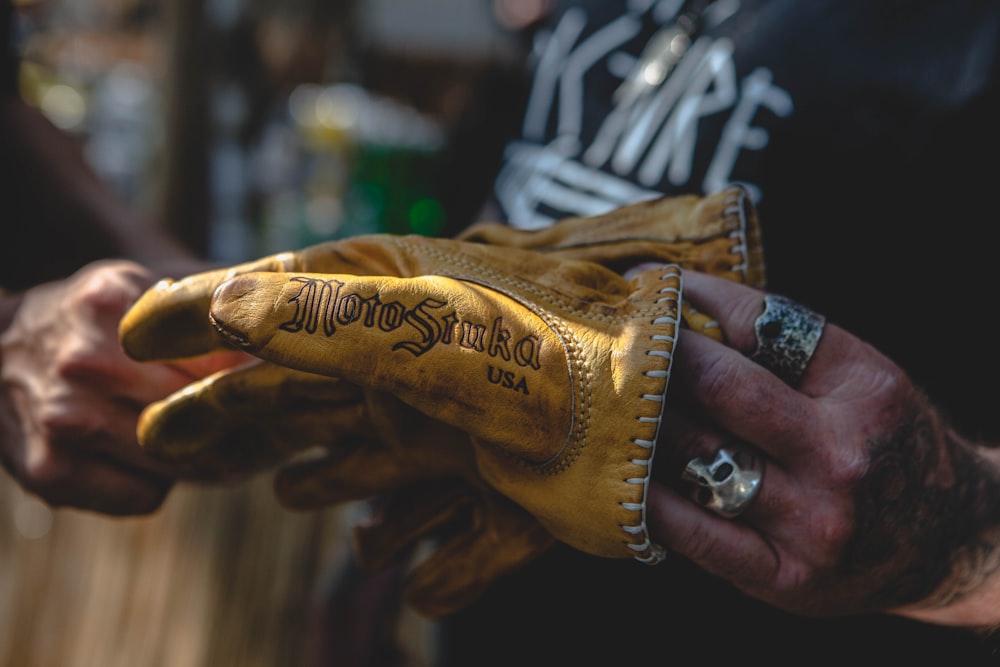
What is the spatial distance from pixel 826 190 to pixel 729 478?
58 centimetres

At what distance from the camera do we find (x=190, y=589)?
8.41ft

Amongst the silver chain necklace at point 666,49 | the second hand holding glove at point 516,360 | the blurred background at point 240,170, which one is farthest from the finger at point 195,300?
the blurred background at point 240,170

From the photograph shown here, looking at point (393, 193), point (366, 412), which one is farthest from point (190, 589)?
point (393, 193)

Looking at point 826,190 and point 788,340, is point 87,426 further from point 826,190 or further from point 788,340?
point 826,190

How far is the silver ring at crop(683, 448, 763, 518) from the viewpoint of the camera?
0.94 meters

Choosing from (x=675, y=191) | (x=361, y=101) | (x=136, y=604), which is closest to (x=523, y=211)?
(x=675, y=191)

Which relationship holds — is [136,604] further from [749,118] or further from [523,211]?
[749,118]

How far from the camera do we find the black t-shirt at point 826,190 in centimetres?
114

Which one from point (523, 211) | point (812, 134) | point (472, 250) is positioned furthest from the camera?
point (523, 211)

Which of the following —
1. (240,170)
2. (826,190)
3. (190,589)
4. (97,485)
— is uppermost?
(826,190)

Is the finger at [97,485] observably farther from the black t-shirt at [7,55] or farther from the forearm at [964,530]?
the forearm at [964,530]

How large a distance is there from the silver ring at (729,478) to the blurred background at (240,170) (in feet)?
4.47

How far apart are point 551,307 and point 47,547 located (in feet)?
8.54

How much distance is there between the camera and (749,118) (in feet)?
4.11
